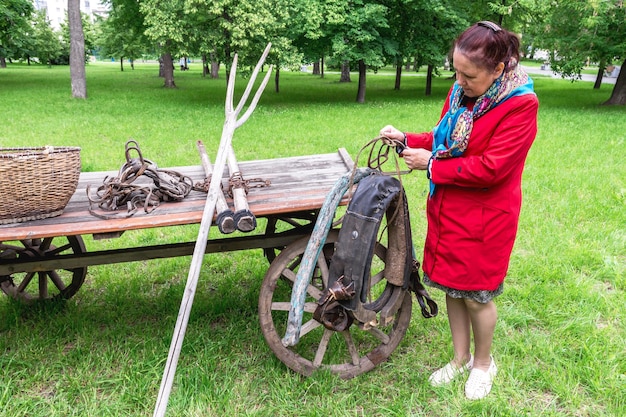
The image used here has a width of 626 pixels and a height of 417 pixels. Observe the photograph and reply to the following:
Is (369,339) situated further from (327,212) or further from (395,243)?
(327,212)

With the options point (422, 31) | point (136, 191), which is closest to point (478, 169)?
point (136, 191)

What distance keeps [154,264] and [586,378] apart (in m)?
3.42

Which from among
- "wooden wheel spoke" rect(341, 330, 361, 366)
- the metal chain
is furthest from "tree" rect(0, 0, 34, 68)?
"wooden wheel spoke" rect(341, 330, 361, 366)

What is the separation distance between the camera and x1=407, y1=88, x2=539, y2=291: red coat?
2.10m

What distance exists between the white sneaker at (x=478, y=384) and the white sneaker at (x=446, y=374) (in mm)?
76

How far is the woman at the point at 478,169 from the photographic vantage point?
2.08 m

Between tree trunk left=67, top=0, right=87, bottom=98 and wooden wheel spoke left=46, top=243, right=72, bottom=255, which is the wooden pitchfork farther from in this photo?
tree trunk left=67, top=0, right=87, bottom=98

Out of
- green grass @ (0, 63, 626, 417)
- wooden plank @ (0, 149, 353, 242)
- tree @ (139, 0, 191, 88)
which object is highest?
tree @ (139, 0, 191, 88)

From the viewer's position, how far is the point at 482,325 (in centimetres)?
256

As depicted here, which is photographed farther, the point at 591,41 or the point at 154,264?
the point at 591,41

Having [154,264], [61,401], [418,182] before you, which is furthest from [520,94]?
[418,182]

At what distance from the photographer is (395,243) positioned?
8.45 ft

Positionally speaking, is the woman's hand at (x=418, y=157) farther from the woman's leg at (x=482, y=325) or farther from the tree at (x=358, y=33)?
the tree at (x=358, y=33)

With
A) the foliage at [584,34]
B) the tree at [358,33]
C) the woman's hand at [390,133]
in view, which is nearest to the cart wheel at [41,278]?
the woman's hand at [390,133]
